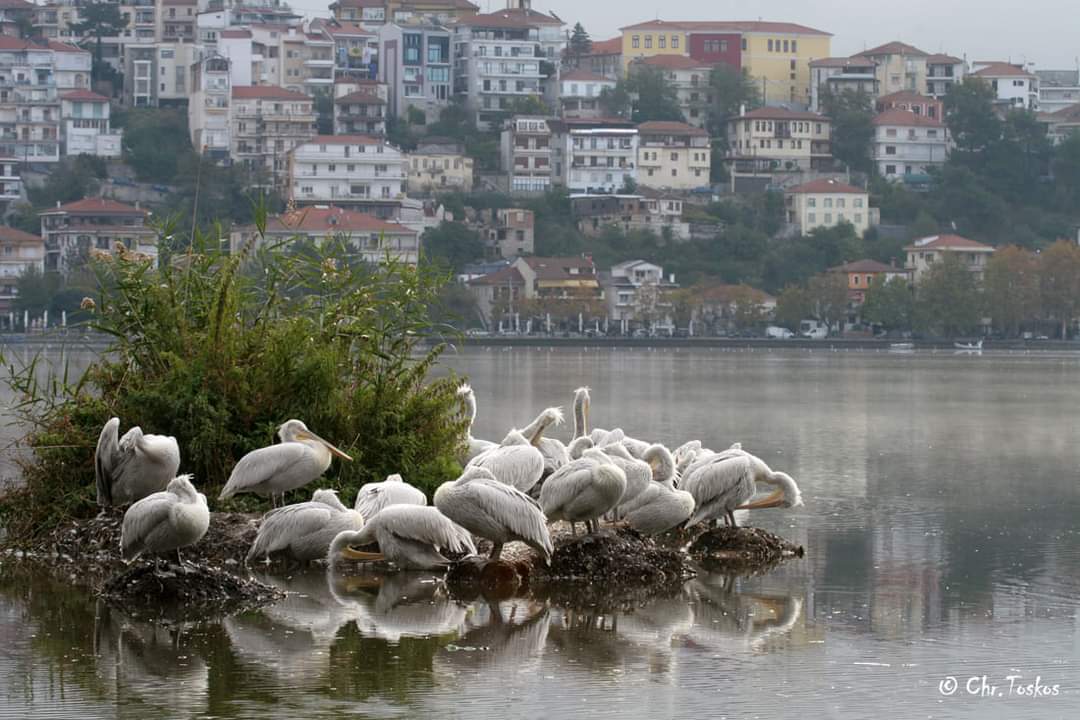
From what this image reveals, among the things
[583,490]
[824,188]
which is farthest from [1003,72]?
[583,490]

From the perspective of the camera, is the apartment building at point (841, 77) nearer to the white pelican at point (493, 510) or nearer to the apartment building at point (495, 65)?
the apartment building at point (495, 65)

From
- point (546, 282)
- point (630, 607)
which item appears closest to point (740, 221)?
point (546, 282)

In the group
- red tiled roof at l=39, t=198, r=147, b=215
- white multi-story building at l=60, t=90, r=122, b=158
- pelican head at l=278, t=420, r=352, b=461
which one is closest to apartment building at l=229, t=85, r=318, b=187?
white multi-story building at l=60, t=90, r=122, b=158

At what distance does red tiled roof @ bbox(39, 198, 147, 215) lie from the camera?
112 metres

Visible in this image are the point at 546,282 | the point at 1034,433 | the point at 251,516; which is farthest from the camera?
the point at 546,282

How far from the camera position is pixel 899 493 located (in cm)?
1903

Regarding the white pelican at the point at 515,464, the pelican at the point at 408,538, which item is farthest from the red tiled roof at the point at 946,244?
the pelican at the point at 408,538

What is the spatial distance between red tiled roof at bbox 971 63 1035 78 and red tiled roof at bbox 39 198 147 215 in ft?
237

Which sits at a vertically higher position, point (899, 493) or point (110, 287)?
point (110, 287)

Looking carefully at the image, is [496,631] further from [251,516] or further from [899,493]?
[899,493]

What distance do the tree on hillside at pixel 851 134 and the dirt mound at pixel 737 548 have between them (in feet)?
451

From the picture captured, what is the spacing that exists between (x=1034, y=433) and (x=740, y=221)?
101m

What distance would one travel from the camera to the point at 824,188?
132 m

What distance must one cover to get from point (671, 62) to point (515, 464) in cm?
14837
